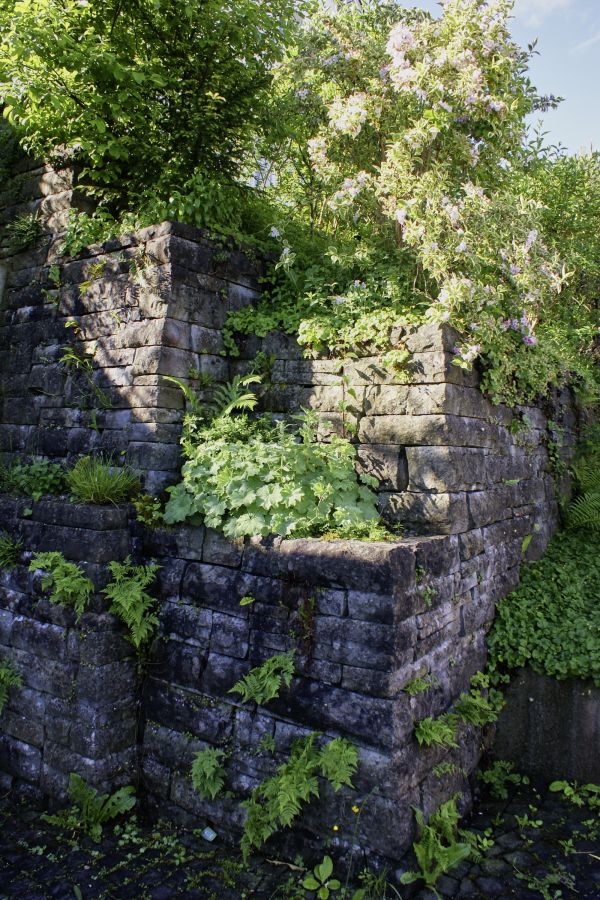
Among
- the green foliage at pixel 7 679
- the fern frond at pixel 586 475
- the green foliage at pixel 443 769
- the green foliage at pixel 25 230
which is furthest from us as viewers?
the fern frond at pixel 586 475

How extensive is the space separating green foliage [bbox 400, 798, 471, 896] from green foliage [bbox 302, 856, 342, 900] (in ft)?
1.29

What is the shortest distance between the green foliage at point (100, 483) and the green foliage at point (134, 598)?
52 centimetres

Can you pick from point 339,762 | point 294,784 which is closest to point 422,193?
point 339,762

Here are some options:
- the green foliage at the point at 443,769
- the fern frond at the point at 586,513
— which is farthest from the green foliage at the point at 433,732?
the fern frond at the point at 586,513

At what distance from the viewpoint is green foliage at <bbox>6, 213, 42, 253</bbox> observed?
598cm

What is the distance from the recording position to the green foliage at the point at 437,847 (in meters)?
3.38

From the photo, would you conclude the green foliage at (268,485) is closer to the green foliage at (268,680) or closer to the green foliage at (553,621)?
the green foliage at (268,680)

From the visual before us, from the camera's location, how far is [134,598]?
14.2ft

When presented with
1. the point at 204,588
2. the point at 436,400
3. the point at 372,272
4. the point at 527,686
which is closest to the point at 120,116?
the point at 372,272

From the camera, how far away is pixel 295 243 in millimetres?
5977

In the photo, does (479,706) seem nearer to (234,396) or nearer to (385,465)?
(385,465)

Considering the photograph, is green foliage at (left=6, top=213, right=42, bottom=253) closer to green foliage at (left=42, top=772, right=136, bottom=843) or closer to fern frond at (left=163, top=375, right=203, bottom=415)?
fern frond at (left=163, top=375, right=203, bottom=415)

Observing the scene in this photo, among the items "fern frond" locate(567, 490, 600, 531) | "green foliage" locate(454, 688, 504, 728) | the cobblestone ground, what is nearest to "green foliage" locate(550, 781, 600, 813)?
the cobblestone ground

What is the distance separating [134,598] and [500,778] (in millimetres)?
3023
